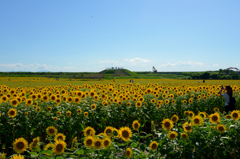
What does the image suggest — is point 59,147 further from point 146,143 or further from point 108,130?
point 146,143

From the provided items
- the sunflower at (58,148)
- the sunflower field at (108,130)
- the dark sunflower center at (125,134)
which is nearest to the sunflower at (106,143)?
the sunflower field at (108,130)

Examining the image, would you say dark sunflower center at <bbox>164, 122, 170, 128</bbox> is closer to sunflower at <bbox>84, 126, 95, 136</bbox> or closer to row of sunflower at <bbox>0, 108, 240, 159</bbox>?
row of sunflower at <bbox>0, 108, 240, 159</bbox>

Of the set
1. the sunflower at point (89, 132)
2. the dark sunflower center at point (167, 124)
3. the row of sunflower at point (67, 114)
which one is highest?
the dark sunflower center at point (167, 124)

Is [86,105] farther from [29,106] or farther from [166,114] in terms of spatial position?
[166,114]

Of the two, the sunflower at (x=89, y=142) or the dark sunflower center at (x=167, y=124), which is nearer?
the sunflower at (x=89, y=142)

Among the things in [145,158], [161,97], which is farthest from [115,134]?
[161,97]

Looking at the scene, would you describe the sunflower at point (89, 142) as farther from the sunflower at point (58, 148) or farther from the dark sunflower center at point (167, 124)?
the dark sunflower center at point (167, 124)

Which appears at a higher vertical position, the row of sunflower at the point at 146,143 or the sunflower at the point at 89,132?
the sunflower at the point at 89,132

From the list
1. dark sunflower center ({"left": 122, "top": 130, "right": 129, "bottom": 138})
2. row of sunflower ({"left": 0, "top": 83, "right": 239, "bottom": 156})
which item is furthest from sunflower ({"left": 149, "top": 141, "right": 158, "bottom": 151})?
row of sunflower ({"left": 0, "top": 83, "right": 239, "bottom": 156})

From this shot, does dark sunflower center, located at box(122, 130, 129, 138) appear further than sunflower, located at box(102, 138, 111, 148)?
Yes

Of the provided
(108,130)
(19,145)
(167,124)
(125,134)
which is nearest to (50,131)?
(19,145)

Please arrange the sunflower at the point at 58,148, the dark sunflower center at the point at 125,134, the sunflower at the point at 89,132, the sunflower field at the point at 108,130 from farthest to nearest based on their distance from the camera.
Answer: the sunflower at the point at 89,132, the dark sunflower center at the point at 125,134, the sunflower field at the point at 108,130, the sunflower at the point at 58,148

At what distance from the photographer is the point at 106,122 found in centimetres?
674

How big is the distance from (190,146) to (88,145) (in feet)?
6.19
